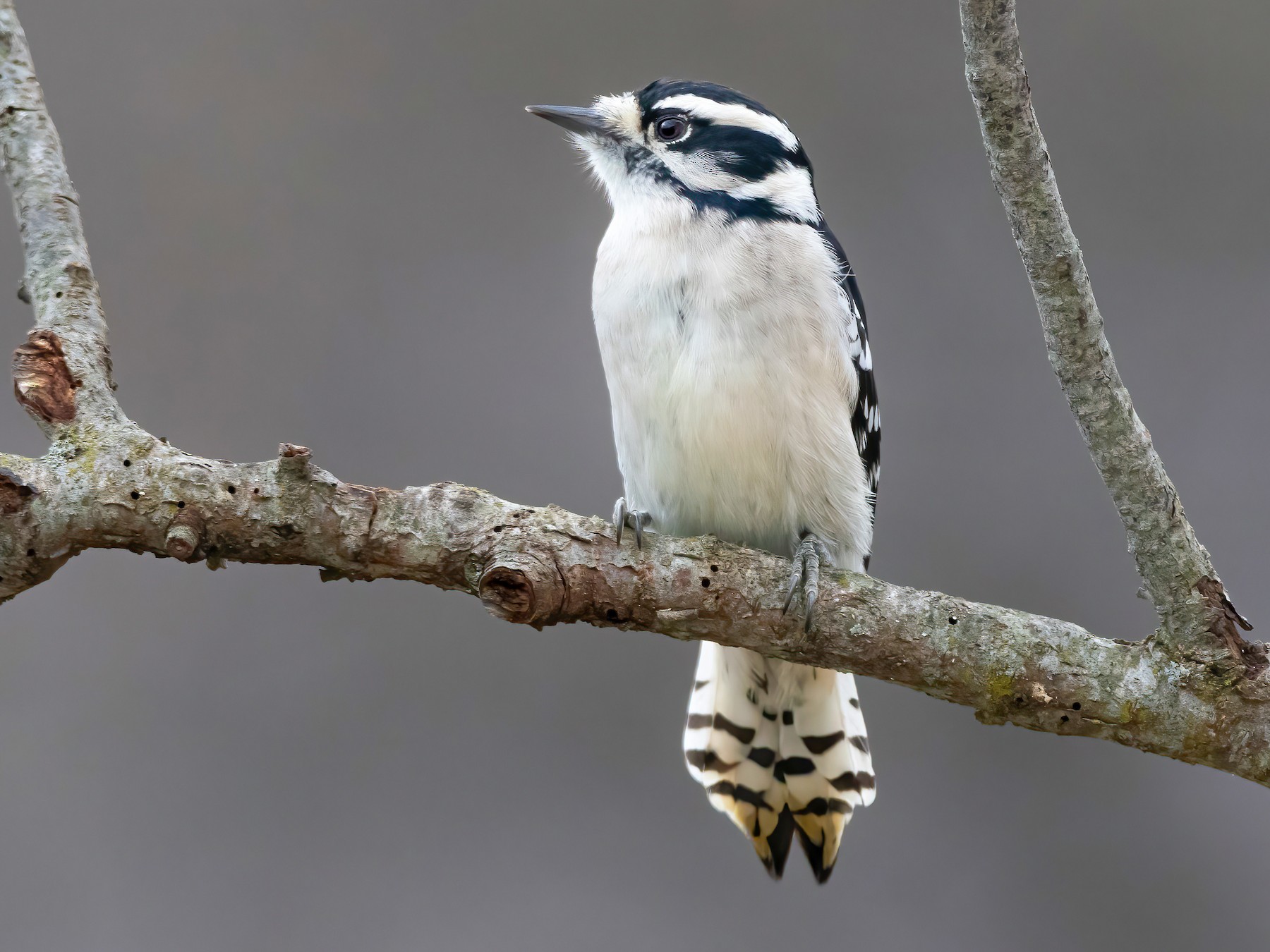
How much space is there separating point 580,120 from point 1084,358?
0.78 metres

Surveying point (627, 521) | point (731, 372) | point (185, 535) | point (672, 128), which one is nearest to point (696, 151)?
point (672, 128)

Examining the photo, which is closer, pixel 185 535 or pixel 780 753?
pixel 185 535

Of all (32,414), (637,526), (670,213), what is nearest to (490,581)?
(637,526)

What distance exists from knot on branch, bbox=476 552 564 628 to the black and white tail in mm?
510

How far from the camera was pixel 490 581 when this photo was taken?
3.26 feet

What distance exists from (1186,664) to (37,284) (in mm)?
1242

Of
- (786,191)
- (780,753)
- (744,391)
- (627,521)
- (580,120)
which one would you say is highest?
(580,120)

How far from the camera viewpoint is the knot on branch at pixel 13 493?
3.22ft

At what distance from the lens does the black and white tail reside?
147cm

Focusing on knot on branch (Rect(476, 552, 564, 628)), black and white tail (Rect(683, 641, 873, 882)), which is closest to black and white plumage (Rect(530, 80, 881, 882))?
black and white tail (Rect(683, 641, 873, 882))

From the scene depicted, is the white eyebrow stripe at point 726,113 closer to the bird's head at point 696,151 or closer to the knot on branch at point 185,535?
the bird's head at point 696,151

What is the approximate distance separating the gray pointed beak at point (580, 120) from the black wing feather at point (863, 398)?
0.33 meters

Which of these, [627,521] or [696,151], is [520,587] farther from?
[696,151]

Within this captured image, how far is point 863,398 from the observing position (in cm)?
149
